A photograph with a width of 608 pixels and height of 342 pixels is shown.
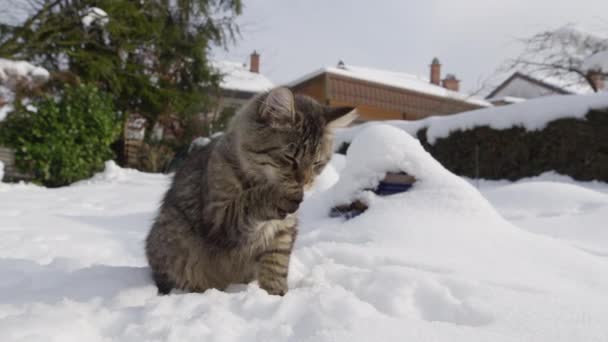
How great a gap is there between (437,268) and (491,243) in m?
0.62

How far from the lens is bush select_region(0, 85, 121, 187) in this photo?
688 cm

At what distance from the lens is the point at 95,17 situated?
868 centimetres

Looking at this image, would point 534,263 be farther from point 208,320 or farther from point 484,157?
point 484,157

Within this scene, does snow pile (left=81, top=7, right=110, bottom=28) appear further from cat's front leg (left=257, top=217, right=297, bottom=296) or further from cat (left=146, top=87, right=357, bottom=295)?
cat's front leg (left=257, top=217, right=297, bottom=296)

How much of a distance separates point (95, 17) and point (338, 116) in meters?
9.11

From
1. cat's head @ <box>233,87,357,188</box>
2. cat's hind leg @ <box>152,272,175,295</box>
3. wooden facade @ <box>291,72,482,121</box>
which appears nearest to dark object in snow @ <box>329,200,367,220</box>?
cat's head @ <box>233,87,357,188</box>

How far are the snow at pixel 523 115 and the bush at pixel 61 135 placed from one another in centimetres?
557

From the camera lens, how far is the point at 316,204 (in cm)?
376

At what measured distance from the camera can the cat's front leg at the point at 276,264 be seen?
1.75 metres

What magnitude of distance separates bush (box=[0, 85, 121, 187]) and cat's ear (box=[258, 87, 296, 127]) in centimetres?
686

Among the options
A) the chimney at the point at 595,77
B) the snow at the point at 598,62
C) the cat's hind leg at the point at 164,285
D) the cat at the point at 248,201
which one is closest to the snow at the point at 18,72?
the cat at the point at 248,201

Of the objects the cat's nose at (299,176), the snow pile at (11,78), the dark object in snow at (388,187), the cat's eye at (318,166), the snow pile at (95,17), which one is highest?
the snow pile at (95,17)

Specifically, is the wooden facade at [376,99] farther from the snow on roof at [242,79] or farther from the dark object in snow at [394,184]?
the dark object in snow at [394,184]

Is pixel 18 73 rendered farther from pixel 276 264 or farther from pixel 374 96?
pixel 374 96
